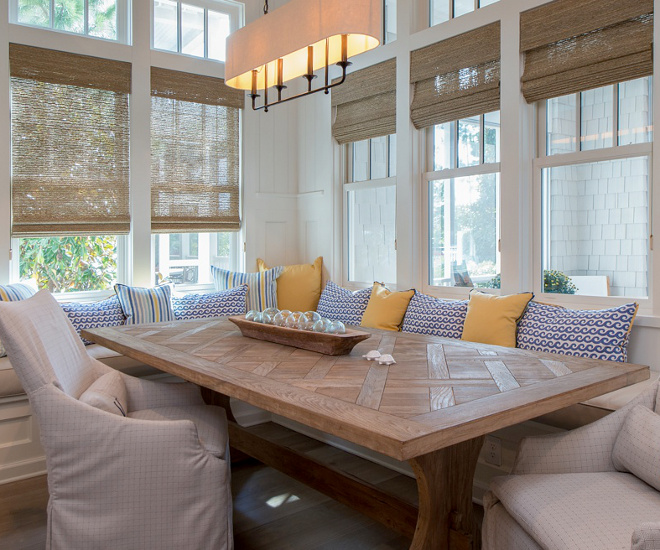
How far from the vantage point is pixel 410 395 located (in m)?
1.77

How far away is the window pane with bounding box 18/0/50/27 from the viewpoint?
3.96 metres

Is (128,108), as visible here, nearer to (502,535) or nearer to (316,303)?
(316,303)

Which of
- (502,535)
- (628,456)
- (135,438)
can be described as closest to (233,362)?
(135,438)

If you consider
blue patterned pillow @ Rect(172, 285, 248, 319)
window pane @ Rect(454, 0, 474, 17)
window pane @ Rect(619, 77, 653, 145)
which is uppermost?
window pane @ Rect(454, 0, 474, 17)

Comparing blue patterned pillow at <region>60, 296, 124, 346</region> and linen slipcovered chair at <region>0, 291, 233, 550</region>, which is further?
blue patterned pillow at <region>60, 296, 124, 346</region>

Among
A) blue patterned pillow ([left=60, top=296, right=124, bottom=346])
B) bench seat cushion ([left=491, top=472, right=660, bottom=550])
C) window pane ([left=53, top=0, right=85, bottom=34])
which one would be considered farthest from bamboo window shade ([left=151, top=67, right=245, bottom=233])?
bench seat cushion ([left=491, top=472, right=660, bottom=550])

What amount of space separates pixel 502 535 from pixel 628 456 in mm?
445

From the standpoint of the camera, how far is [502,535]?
1.78m

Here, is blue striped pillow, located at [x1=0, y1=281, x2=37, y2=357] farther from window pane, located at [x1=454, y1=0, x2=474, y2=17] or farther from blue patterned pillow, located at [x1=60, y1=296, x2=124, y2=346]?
window pane, located at [x1=454, y1=0, x2=474, y2=17]

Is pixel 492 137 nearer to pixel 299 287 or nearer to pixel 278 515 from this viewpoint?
pixel 299 287

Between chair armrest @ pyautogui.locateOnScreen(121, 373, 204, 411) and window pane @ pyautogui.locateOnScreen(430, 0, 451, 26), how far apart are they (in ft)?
9.20

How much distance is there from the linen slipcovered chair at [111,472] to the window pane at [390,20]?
3196 mm

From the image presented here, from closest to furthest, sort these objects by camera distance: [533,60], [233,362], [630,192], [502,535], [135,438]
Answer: [502,535], [135,438], [233,362], [630,192], [533,60]

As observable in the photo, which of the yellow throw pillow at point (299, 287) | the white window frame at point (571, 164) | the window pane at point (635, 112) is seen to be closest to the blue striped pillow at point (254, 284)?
the yellow throw pillow at point (299, 287)
